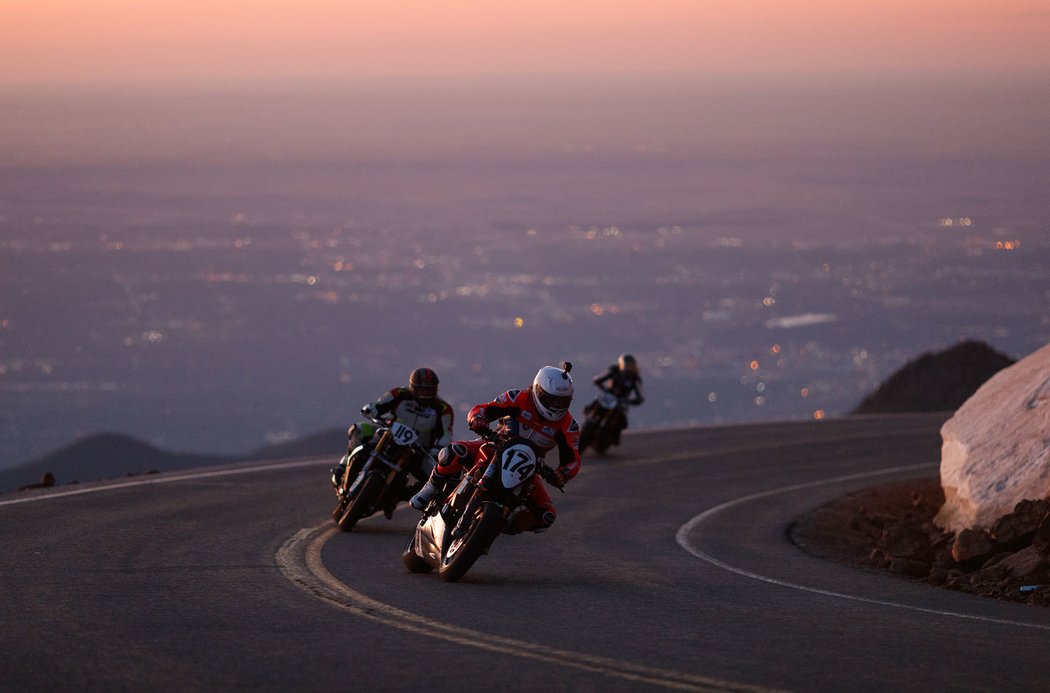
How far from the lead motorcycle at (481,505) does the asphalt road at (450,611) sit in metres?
0.24

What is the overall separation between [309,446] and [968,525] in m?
54.3

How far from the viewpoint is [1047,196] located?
142 feet

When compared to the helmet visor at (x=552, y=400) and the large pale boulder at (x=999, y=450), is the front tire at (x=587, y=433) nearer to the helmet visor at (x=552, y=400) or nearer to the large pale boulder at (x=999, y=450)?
the large pale boulder at (x=999, y=450)

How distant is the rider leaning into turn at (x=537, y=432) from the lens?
11.8 metres

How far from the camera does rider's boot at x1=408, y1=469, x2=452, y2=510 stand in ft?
40.7

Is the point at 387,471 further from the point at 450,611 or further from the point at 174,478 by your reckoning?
the point at 174,478

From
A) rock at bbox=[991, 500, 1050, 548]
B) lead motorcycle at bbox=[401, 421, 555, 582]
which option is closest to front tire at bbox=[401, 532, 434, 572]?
lead motorcycle at bbox=[401, 421, 555, 582]

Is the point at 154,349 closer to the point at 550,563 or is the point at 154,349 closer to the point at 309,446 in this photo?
the point at 309,446

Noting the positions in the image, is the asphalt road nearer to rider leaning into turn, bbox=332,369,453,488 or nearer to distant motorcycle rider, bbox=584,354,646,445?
rider leaning into turn, bbox=332,369,453,488

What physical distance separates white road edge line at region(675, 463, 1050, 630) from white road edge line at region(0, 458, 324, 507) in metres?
6.77

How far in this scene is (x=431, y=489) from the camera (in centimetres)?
1250

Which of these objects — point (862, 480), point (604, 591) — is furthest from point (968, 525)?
point (862, 480)

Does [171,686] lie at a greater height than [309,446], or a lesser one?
greater

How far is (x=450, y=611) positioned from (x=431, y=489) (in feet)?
8.11
